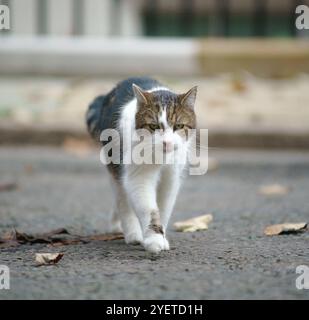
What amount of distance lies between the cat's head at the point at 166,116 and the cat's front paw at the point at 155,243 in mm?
350

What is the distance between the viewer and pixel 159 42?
814cm

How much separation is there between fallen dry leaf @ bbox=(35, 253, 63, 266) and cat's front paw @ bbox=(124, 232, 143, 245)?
51cm

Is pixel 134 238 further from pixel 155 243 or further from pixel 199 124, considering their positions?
pixel 199 124

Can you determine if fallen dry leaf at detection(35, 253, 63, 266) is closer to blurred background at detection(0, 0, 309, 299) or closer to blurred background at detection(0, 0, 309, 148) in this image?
blurred background at detection(0, 0, 309, 299)

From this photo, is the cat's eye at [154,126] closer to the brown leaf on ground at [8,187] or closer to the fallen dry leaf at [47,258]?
the fallen dry leaf at [47,258]

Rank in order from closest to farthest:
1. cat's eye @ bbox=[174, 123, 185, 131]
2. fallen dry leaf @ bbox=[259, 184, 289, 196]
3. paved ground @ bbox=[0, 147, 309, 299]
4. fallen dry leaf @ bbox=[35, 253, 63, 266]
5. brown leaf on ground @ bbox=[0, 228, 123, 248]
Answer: paved ground @ bbox=[0, 147, 309, 299]
fallen dry leaf @ bbox=[35, 253, 63, 266]
cat's eye @ bbox=[174, 123, 185, 131]
brown leaf on ground @ bbox=[0, 228, 123, 248]
fallen dry leaf @ bbox=[259, 184, 289, 196]

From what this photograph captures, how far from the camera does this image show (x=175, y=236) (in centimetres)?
380

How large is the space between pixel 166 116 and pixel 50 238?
0.76 m

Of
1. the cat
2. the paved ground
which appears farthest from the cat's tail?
the paved ground

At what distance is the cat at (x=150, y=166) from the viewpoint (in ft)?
11.1

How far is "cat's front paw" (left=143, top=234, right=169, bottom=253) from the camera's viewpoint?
3338mm

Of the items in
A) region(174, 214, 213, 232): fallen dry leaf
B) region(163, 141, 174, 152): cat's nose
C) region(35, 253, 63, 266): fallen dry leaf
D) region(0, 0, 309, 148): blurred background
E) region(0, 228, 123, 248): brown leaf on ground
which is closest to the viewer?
region(35, 253, 63, 266): fallen dry leaf

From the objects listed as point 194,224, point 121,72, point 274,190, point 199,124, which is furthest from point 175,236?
point 121,72

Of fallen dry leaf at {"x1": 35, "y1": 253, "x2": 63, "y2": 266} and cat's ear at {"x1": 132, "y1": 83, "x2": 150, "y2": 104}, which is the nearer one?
fallen dry leaf at {"x1": 35, "y1": 253, "x2": 63, "y2": 266}
